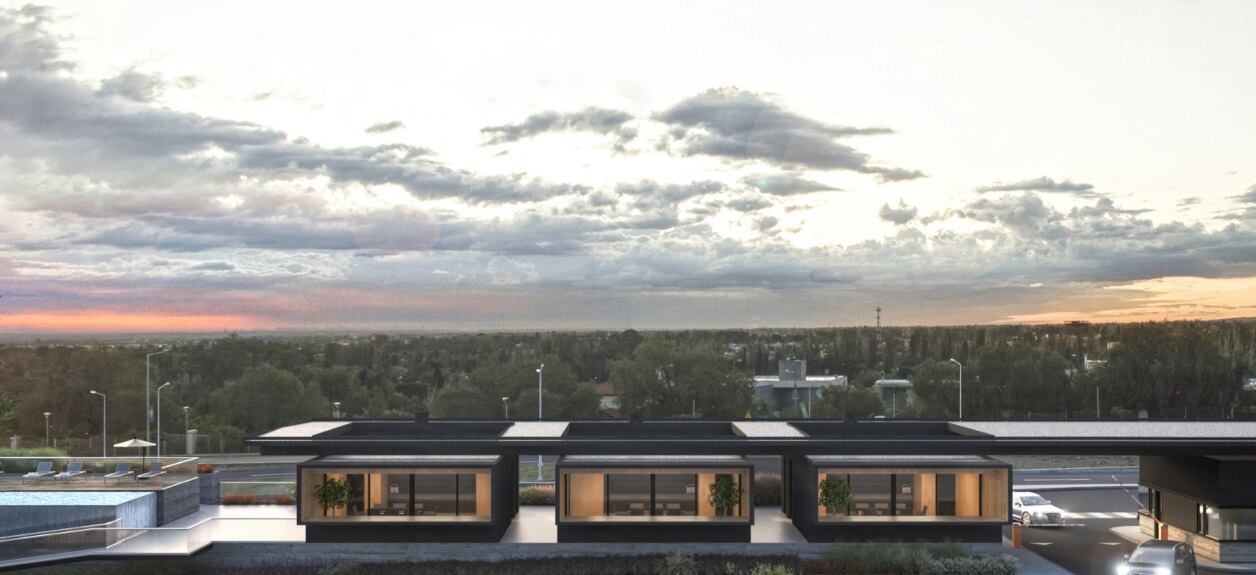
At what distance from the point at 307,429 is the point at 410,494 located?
5.67m

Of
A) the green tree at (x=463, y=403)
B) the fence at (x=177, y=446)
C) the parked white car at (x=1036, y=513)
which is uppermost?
the parked white car at (x=1036, y=513)

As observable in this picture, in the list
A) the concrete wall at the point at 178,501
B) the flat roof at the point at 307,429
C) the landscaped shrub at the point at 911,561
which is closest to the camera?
the landscaped shrub at the point at 911,561

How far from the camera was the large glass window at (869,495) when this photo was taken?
31359 mm

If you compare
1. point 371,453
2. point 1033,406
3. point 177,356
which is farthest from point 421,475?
point 177,356

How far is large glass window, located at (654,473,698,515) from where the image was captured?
31422mm

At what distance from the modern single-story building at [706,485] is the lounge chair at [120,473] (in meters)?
6.20

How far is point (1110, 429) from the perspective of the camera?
35.8 meters

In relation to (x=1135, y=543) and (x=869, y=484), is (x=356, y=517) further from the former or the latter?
(x=1135, y=543)

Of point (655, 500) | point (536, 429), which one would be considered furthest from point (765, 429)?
point (536, 429)

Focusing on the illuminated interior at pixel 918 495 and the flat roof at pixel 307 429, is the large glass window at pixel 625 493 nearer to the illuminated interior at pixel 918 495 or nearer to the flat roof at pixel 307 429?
the illuminated interior at pixel 918 495

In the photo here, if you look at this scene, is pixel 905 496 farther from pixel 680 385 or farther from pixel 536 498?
pixel 680 385

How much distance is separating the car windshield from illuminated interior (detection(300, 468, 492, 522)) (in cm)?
1831

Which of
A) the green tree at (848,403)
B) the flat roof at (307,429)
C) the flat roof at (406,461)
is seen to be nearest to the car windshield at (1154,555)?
the flat roof at (406,461)

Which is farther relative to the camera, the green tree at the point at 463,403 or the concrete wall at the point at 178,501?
the green tree at the point at 463,403
